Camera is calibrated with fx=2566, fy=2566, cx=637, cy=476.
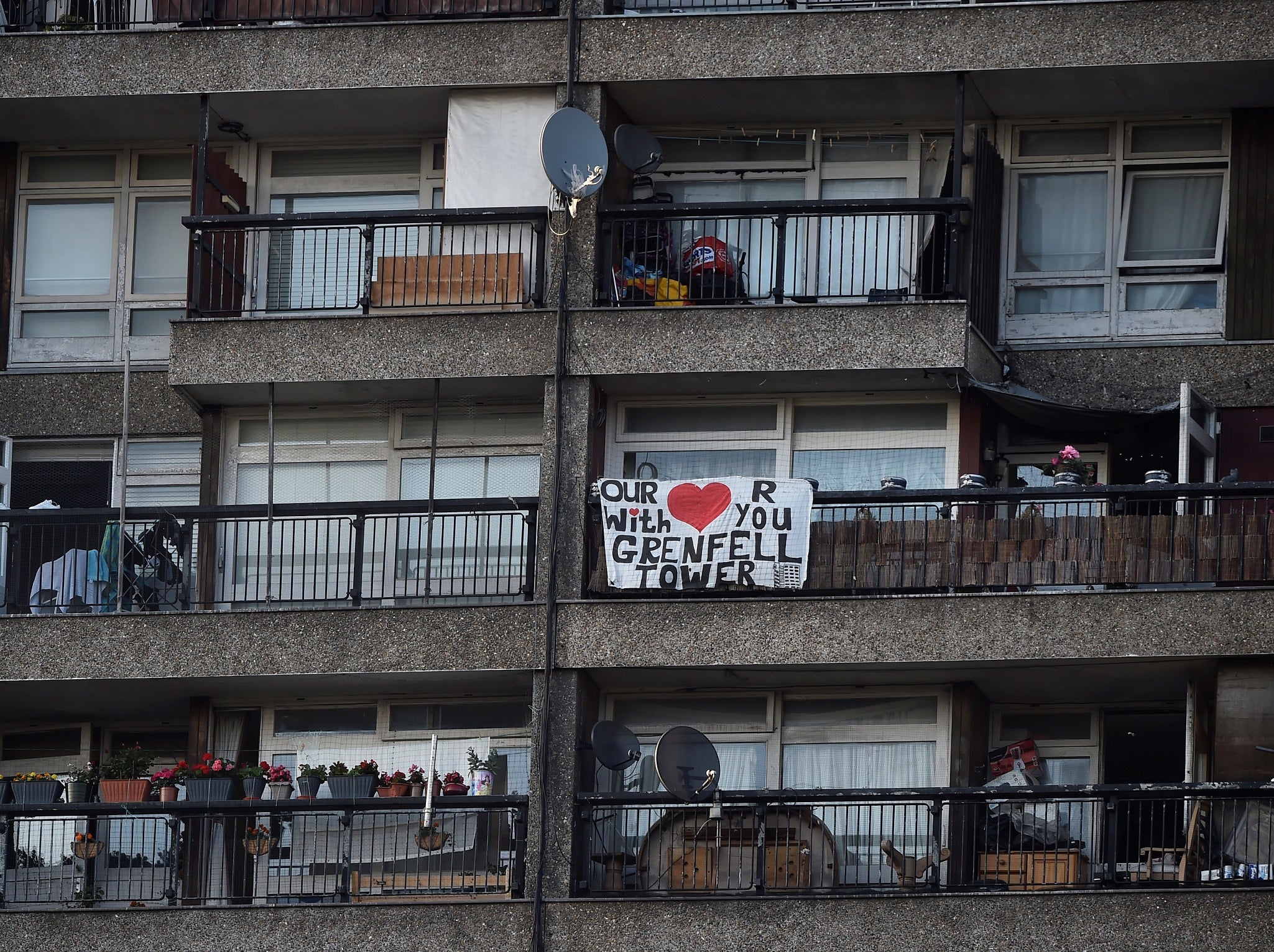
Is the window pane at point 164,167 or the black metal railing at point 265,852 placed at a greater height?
the window pane at point 164,167

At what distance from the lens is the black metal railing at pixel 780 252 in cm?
2245

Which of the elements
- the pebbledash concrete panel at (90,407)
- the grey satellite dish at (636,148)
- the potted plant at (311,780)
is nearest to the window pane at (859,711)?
the potted plant at (311,780)

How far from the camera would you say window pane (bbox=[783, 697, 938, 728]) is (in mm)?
21969

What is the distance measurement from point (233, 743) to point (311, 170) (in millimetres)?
5521

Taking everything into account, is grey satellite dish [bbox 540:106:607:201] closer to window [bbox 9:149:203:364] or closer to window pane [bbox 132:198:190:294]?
window pane [bbox 132:198:190:294]

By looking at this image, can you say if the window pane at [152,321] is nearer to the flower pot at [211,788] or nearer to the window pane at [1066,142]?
the flower pot at [211,788]

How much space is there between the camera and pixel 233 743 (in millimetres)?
22875

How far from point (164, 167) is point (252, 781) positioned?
6629 millimetres

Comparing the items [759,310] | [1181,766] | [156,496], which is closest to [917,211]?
[759,310]

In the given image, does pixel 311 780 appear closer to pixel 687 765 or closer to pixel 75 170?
pixel 687 765

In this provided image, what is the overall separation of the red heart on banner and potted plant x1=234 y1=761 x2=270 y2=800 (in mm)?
4073

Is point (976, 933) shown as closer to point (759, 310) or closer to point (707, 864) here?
point (707, 864)

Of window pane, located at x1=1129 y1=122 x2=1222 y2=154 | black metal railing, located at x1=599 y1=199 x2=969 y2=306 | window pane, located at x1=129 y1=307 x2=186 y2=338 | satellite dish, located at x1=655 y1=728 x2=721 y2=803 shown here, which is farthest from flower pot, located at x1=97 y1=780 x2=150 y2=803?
window pane, located at x1=1129 y1=122 x2=1222 y2=154

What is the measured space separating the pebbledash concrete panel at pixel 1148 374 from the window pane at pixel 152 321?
7.90 meters
